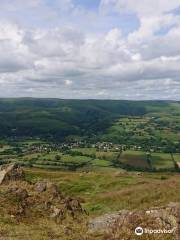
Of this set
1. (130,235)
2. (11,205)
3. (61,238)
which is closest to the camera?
(130,235)

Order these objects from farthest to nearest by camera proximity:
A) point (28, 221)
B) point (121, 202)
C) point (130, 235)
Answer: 1. point (121, 202)
2. point (28, 221)
3. point (130, 235)

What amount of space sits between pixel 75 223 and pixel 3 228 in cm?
776

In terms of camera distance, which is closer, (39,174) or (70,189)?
(70,189)

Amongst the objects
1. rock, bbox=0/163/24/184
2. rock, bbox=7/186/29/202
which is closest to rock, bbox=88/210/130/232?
rock, bbox=7/186/29/202

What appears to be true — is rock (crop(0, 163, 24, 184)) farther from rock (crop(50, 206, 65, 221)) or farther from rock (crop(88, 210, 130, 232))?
rock (crop(88, 210, 130, 232))

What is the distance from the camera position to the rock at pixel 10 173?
161ft

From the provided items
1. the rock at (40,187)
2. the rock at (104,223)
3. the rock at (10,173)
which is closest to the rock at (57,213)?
the rock at (104,223)

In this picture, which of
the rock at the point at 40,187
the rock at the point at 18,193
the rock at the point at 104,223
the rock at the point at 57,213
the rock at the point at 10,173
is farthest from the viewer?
the rock at the point at 10,173

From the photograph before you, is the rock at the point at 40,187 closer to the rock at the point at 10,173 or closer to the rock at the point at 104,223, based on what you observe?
the rock at the point at 10,173

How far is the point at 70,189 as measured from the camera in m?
73.8

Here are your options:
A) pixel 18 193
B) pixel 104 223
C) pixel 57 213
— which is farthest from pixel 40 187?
pixel 104 223

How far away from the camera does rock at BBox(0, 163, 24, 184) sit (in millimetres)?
49156

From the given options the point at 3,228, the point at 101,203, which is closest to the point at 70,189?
the point at 101,203

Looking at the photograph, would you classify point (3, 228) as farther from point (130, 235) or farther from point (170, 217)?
point (170, 217)
